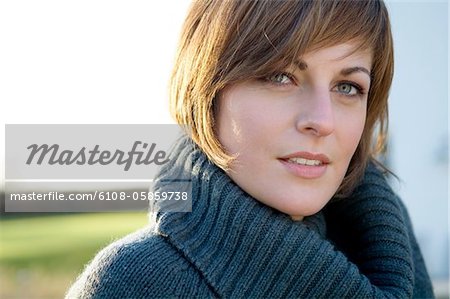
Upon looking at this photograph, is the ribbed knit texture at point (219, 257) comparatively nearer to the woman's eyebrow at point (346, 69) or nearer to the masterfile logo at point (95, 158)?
the masterfile logo at point (95, 158)

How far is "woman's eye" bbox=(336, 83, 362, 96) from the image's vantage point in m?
1.53

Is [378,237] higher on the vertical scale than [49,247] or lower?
higher

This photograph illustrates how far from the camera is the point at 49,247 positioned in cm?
874

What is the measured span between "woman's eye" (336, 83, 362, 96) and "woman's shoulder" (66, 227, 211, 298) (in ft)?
1.53

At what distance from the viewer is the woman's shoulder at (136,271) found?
1402 mm

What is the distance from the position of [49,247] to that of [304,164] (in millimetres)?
7681

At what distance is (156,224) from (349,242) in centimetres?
55

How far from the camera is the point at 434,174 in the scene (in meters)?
4.43

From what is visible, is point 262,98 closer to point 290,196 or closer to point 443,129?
point 290,196

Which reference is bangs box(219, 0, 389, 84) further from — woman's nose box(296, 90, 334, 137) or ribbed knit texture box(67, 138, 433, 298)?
ribbed knit texture box(67, 138, 433, 298)

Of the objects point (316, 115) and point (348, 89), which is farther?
point (348, 89)

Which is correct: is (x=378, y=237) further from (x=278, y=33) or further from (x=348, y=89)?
(x=278, y=33)

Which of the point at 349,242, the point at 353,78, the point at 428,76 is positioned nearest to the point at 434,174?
the point at 428,76

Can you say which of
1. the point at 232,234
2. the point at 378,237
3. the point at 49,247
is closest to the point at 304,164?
the point at 232,234
